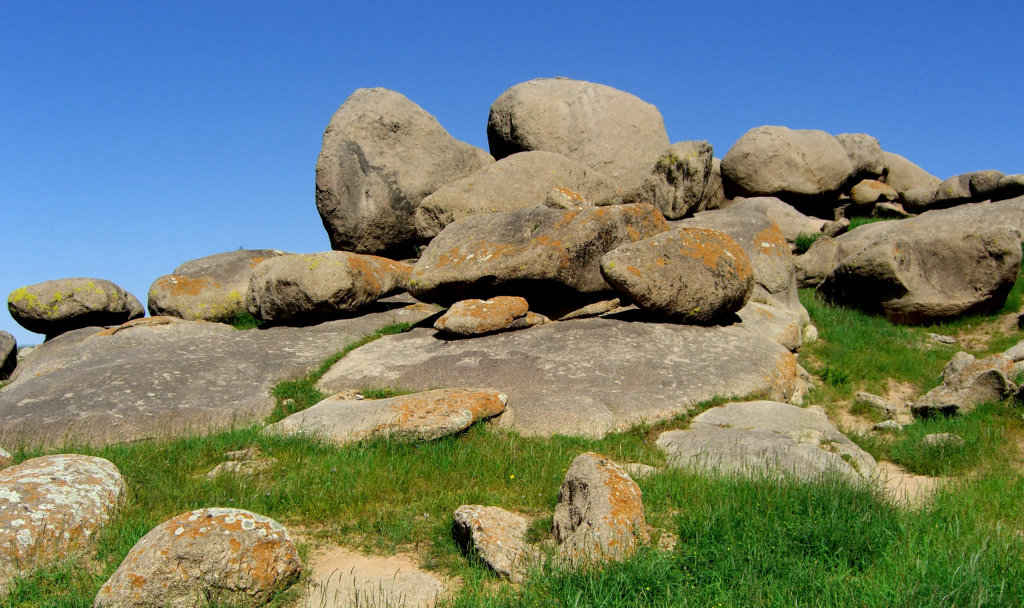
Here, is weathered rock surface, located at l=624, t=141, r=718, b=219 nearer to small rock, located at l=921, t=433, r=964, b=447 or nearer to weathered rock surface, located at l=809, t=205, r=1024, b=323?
weathered rock surface, located at l=809, t=205, r=1024, b=323

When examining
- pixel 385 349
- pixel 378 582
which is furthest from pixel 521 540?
pixel 385 349

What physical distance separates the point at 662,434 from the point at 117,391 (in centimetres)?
771

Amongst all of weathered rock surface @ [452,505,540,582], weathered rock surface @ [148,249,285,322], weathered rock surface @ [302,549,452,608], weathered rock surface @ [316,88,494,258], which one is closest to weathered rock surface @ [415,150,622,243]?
weathered rock surface @ [316,88,494,258]

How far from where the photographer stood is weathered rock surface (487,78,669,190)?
20.5 meters

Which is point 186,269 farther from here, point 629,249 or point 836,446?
point 836,446

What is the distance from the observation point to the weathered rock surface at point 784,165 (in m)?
25.1

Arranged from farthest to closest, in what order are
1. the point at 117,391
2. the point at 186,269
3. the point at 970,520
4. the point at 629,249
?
the point at 186,269
the point at 629,249
the point at 117,391
the point at 970,520

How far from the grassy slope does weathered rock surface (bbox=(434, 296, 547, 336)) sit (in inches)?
148

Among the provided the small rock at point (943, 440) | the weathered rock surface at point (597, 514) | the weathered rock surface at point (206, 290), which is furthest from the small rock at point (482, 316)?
the weathered rock surface at point (597, 514)

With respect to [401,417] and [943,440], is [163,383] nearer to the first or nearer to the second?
[401,417]

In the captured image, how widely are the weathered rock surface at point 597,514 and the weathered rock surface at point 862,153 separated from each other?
23882 millimetres

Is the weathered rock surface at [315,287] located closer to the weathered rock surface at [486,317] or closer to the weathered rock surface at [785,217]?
the weathered rock surface at [486,317]

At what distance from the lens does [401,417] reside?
30.4 feet

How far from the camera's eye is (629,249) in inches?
516
